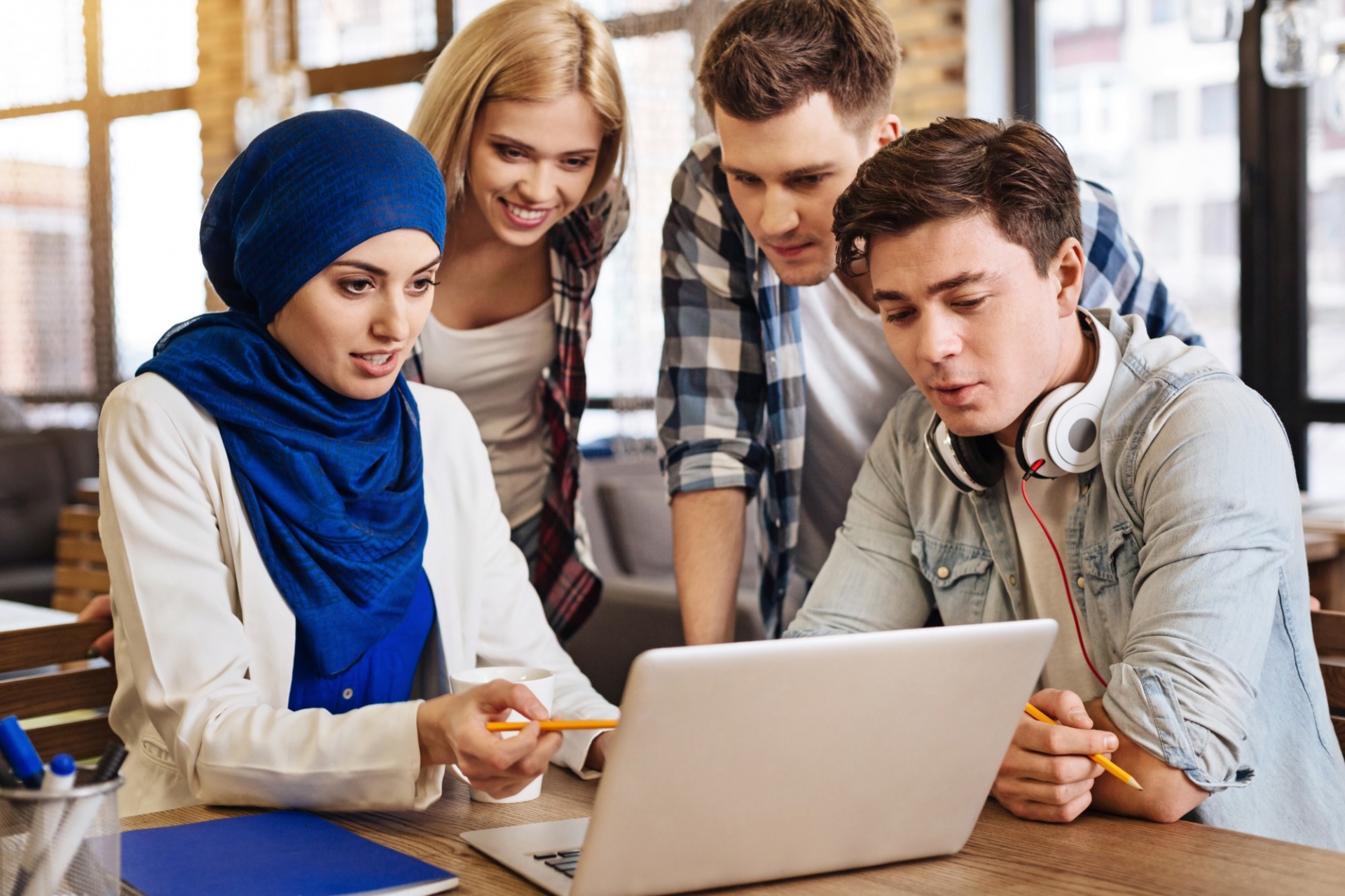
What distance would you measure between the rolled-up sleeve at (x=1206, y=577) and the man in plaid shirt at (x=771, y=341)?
1.84ft

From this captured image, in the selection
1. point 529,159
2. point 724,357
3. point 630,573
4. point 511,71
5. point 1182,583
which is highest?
point 511,71

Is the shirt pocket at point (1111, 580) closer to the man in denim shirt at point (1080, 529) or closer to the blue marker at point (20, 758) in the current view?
the man in denim shirt at point (1080, 529)

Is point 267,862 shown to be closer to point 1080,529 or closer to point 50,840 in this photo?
point 50,840

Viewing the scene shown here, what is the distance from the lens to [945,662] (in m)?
0.96

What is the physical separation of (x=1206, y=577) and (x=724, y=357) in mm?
951

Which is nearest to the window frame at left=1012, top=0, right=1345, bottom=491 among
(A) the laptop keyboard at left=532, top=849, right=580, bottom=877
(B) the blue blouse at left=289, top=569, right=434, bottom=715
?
(B) the blue blouse at left=289, top=569, right=434, bottom=715

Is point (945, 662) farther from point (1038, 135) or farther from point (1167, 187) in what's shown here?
point (1167, 187)

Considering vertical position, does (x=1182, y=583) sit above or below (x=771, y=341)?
below

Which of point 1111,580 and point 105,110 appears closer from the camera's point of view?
point 1111,580

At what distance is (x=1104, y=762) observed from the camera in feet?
3.67

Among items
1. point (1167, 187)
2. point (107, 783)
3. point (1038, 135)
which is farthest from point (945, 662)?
point (1167, 187)

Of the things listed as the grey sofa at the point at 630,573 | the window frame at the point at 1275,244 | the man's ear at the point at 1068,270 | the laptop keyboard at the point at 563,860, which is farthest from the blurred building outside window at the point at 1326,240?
the laptop keyboard at the point at 563,860

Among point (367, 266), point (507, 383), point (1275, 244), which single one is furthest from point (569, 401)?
point (1275, 244)

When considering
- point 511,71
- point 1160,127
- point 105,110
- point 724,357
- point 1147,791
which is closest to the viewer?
point 1147,791
